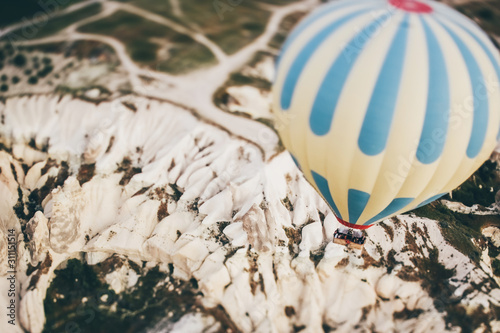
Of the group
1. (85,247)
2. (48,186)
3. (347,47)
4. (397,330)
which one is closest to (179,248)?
(85,247)

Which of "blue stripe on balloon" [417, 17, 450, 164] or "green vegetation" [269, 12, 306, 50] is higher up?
"blue stripe on balloon" [417, 17, 450, 164]

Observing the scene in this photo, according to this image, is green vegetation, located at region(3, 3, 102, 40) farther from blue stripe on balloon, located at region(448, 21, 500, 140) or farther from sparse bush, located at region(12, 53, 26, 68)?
blue stripe on balloon, located at region(448, 21, 500, 140)

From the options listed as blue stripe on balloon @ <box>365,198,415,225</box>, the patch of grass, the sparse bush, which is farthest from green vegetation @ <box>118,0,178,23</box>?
the patch of grass

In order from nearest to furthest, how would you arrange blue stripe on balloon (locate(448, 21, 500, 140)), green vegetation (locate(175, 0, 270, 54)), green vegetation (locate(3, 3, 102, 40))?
blue stripe on balloon (locate(448, 21, 500, 140))
green vegetation (locate(175, 0, 270, 54))
green vegetation (locate(3, 3, 102, 40))

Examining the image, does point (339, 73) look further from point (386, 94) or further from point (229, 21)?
point (229, 21)

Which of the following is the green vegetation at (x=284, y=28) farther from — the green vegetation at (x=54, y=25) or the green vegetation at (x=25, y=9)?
the green vegetation at (x=25, y=9)

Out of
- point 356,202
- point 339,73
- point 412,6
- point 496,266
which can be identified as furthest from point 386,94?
point 496,266

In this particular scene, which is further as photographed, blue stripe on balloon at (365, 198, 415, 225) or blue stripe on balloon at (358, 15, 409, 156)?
blue stripe on balloon at (365, 198, 415, 225)
